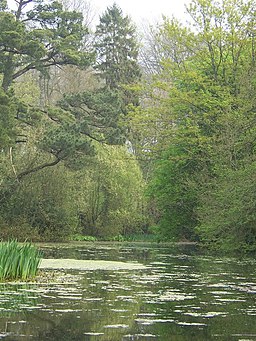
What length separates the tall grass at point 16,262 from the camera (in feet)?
41.5

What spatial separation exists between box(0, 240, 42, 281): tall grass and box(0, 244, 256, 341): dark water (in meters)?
0.55

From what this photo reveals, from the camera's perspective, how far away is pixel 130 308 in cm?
976

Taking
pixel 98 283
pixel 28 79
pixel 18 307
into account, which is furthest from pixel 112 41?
pixel 18 307

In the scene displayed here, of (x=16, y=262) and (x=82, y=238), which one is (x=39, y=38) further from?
(x=16, y=262)

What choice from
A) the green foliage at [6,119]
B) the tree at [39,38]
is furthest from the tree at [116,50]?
the green foliage at [6,119]

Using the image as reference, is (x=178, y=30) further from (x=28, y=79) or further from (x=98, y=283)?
(x=98, y=283)

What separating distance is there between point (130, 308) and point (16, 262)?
145 inches

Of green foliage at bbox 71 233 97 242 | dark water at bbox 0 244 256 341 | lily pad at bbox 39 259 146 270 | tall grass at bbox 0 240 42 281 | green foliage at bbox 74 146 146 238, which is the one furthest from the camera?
green foliage at bbox 74 146 146 238

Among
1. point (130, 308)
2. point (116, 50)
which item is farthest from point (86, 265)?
point (116, 50)

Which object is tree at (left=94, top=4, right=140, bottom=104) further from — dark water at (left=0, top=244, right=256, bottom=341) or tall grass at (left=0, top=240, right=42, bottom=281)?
tall grass at (left=0, top=240, right=42, bottom=281)

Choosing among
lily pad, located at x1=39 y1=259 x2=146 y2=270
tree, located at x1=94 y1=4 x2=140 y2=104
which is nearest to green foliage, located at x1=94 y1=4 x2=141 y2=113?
tree, located at x1=94 y1=4 x2=140 y2=104

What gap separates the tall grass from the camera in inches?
499

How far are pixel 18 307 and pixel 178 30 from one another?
24.3 metres

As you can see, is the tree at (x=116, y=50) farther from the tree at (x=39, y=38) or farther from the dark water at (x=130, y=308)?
the dark water at (x=130, y=308)
